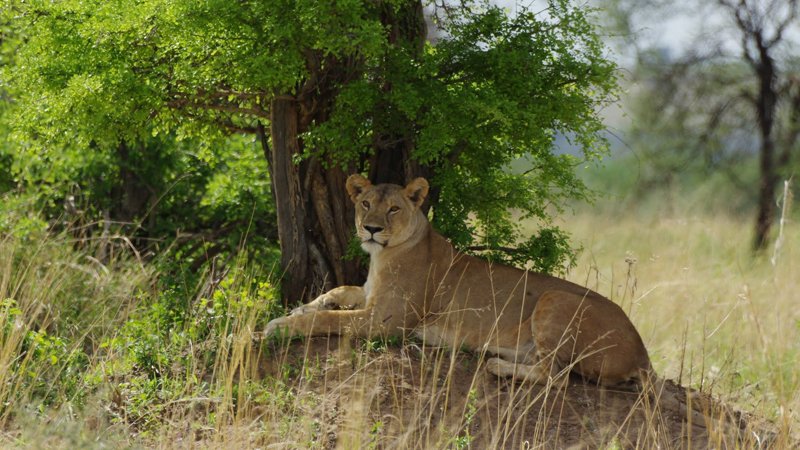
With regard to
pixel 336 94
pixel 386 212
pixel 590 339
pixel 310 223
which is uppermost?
pixel 336 94

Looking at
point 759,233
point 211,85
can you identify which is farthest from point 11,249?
point 759,233

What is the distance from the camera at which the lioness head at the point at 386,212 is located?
7723 millimetres

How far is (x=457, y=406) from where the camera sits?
6688mm

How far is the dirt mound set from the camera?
625 centimetres

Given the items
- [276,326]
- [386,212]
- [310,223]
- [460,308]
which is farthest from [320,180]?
[460,308]

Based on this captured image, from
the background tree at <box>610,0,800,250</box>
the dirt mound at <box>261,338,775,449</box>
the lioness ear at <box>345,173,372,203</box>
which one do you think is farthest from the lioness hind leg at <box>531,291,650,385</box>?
the background tree at <box>610,0,800,250</box>

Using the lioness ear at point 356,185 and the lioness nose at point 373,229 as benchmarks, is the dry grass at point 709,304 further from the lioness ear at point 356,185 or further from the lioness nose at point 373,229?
the lioness ear at point 356,185

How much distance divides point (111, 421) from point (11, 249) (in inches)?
119

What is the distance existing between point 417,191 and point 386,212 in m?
0.30

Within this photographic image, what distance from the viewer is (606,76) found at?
7.97 meters

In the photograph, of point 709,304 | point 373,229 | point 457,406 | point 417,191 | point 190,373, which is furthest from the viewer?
point 709,304

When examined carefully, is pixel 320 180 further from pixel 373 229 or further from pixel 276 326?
pixel 276 326

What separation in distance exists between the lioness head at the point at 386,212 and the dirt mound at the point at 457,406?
812 mm

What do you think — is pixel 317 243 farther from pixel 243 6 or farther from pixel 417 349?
pixel 243 6
